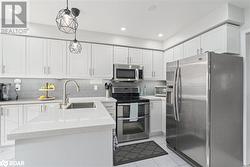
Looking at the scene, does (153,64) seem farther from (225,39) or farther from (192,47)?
(225,39)

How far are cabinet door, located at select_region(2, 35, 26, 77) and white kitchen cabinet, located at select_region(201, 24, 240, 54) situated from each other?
12.6ft

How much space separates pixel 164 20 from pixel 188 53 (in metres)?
0.91

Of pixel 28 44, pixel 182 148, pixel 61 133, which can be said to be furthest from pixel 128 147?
pixel 28 44

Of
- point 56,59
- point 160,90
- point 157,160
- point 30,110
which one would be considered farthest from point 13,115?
point 160,90

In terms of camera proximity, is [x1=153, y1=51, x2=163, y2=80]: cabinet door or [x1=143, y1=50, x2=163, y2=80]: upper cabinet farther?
[x1=153, y1=51, x2=163, y2=80]: cabinet door

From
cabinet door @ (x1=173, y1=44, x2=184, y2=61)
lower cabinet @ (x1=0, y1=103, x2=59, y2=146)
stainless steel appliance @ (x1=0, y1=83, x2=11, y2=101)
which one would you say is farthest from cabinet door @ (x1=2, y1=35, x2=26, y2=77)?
cabinet door @ (x1=173, y1=44, x2=184, y2=61)

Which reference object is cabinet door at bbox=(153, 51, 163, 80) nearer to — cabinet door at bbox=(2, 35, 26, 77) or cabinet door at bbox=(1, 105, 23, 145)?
cabinet door at bbox=(2, 35, 26, 77)

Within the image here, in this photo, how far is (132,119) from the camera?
9.75 ft

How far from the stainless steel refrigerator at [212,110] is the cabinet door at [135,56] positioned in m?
1.50

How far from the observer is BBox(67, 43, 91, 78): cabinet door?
9.97 feet

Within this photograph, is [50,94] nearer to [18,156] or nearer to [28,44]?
[28,44]

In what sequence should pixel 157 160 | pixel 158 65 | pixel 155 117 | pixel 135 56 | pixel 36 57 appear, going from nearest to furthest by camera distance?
pixel 157 160
pixel 36 57
pixel 155 117
pixel 135 56
pixel 158 65

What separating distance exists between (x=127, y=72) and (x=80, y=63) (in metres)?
1.21

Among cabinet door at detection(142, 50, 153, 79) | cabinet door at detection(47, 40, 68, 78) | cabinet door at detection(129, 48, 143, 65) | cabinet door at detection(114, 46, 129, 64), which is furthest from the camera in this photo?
cabinet door at detection(142, 50, 153, 79)
